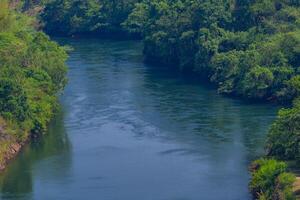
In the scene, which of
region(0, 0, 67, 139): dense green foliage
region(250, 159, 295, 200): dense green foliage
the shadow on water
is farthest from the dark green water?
region(0, 0, 67, 139): dense green foliage

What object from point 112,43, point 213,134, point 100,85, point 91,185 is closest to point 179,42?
point 100,85

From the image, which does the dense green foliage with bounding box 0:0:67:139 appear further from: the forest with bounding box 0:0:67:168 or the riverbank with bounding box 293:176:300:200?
the riverbank with bounding box 293:176:300:200

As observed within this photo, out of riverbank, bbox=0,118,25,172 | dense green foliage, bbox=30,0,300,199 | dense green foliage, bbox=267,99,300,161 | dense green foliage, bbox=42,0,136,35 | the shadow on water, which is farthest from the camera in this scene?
dense green foliage, bbox=42,0,136,35

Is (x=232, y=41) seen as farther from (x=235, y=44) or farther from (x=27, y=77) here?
(x=27, y=77)

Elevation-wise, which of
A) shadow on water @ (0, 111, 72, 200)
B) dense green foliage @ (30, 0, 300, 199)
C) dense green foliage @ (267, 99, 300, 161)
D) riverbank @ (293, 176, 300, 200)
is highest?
dense green foliage @ (30, 0, 300, 199)

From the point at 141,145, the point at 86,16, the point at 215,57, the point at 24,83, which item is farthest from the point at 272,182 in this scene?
the point at 86,16

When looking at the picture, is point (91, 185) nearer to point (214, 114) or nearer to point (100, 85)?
point (214, 114)
